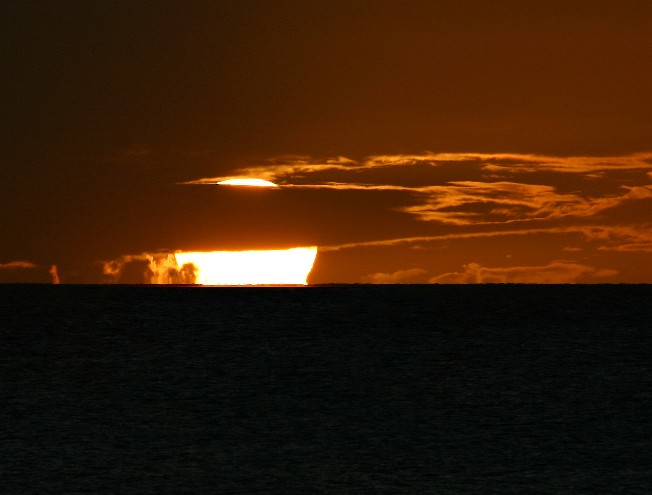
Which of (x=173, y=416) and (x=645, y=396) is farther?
(x=645, y=396)

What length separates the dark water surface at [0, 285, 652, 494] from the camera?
159 feet

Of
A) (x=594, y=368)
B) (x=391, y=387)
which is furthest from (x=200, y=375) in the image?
(x=594, y=368)

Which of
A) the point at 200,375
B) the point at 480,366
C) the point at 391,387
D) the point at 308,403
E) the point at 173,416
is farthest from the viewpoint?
the point at 480,366

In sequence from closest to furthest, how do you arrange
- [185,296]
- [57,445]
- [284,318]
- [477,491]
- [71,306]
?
[477,491]
[57,445]
[284,318]
[71,306]
[185,296]

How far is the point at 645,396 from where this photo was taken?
7844 centimetres

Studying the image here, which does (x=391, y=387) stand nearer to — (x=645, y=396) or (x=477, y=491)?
(x=645, y=396)

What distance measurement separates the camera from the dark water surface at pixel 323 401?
48344 millimetres

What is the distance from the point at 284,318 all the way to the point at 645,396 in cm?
7057

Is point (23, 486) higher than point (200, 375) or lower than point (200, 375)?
lower

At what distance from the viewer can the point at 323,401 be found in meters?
76.1

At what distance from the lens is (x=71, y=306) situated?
163375 mm

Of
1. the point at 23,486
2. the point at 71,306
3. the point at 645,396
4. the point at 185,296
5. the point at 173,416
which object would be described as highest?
the point at 185,296

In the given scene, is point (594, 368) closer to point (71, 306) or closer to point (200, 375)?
point (200, 375)

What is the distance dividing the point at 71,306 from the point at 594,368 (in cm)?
8789
